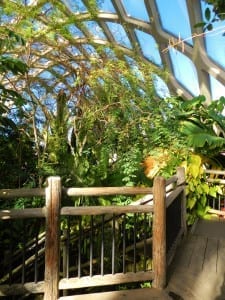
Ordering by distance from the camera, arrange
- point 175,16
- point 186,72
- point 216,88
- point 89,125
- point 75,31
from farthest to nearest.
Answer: point 186,72
point 216,88
point 175,16
point 75,31
point 89,125

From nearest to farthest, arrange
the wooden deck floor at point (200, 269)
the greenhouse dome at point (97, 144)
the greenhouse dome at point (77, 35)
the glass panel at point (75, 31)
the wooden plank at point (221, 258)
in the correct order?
Answer: the wooden deck floor at point (200, 269) → the wooden plank at point (221, 258) → the greenhouse dome at point (97, 144) → the greenhouse dome at point (77, 35) → the glass panel at point (75, 31)

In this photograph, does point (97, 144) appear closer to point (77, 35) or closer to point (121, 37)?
point (77, 35)

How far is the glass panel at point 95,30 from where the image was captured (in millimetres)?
7031

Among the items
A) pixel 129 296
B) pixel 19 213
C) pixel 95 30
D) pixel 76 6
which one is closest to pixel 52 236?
pixel 19 213

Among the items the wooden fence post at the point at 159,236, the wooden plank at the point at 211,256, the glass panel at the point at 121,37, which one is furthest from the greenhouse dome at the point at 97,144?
the wooden fence post at the point at 159,236

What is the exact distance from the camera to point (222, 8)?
1.80 metres

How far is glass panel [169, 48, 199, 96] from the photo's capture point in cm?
1230

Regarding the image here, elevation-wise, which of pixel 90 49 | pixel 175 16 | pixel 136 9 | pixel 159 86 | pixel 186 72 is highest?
pixel 136 9

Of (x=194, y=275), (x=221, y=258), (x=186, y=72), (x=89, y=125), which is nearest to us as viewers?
(x=194, y=275)

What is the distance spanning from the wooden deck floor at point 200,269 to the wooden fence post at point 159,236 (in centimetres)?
14

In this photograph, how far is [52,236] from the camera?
3.25 m

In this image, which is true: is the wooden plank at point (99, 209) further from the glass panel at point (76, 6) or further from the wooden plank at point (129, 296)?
the glass panel at point (76, 6)

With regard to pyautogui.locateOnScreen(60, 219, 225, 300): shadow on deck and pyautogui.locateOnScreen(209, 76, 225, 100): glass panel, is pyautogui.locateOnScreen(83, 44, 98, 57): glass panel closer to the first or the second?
pyautogui.locateOnScreen(60, 219, 225, 300): shadow on deck

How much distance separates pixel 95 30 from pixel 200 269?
499cm
